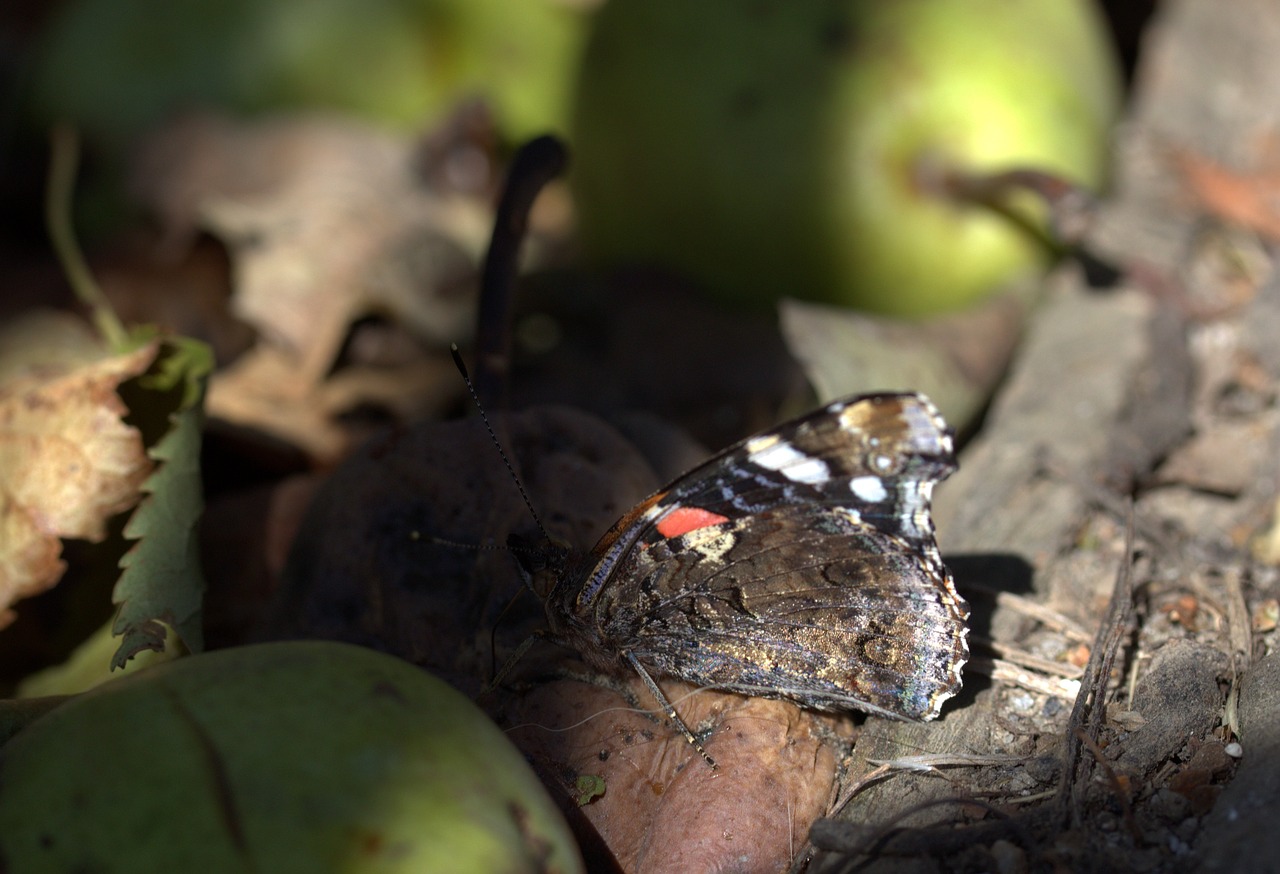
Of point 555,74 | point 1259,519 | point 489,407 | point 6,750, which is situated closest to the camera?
point 6,750

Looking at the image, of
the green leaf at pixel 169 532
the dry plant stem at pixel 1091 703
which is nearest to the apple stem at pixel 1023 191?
the dry plant stem at pixel 1091 703

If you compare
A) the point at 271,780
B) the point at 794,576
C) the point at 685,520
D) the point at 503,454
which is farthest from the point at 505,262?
the point at 271,780

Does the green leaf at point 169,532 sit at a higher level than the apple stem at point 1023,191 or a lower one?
lower

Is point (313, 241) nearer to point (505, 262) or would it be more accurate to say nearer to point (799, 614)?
point (505, 262)

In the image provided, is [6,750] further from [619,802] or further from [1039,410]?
[1039,410]

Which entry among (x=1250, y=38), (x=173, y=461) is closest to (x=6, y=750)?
(x=173, y=461)

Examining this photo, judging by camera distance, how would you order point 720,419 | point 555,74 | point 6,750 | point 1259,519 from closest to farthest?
1. point 6,750
2. point 1259,519
3. point 720,419
4. point 555,74

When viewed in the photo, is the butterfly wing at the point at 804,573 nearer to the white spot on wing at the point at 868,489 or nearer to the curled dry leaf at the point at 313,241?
the white spot on wing at the point at 868,489
